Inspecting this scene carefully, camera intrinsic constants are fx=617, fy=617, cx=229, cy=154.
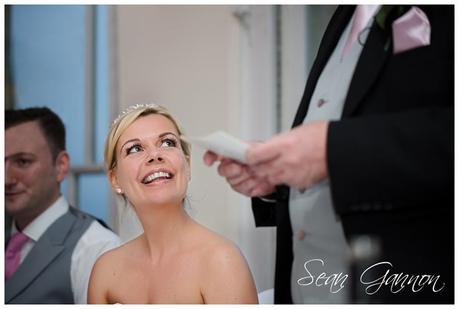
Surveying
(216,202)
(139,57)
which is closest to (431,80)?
(216,202)

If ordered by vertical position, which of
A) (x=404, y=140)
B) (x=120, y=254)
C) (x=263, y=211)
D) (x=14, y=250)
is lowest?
(x=14, y=250)

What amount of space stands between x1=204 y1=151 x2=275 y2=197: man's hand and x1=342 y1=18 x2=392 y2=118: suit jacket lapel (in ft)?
0.59

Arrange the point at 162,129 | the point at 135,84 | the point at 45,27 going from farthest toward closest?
the point at 45,27
the point at 135,84
the point at 162,129

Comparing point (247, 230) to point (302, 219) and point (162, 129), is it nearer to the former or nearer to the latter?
point (162, 129)

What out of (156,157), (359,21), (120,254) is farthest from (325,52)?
(120,254)

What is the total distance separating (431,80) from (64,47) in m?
1.46

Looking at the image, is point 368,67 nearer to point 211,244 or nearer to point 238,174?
point 238,174

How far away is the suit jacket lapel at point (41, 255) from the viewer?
162 cm

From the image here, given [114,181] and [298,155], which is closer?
[298,155]

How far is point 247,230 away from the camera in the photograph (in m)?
1.58

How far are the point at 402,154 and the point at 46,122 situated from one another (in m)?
1.23

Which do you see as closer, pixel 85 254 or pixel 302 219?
pixel 302 219

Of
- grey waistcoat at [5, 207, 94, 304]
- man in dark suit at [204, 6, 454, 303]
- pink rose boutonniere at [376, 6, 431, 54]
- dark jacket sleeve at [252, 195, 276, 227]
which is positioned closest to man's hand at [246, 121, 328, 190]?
man in dark suit at [204, 6, 454, 303]

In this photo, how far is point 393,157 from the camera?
0.84m
